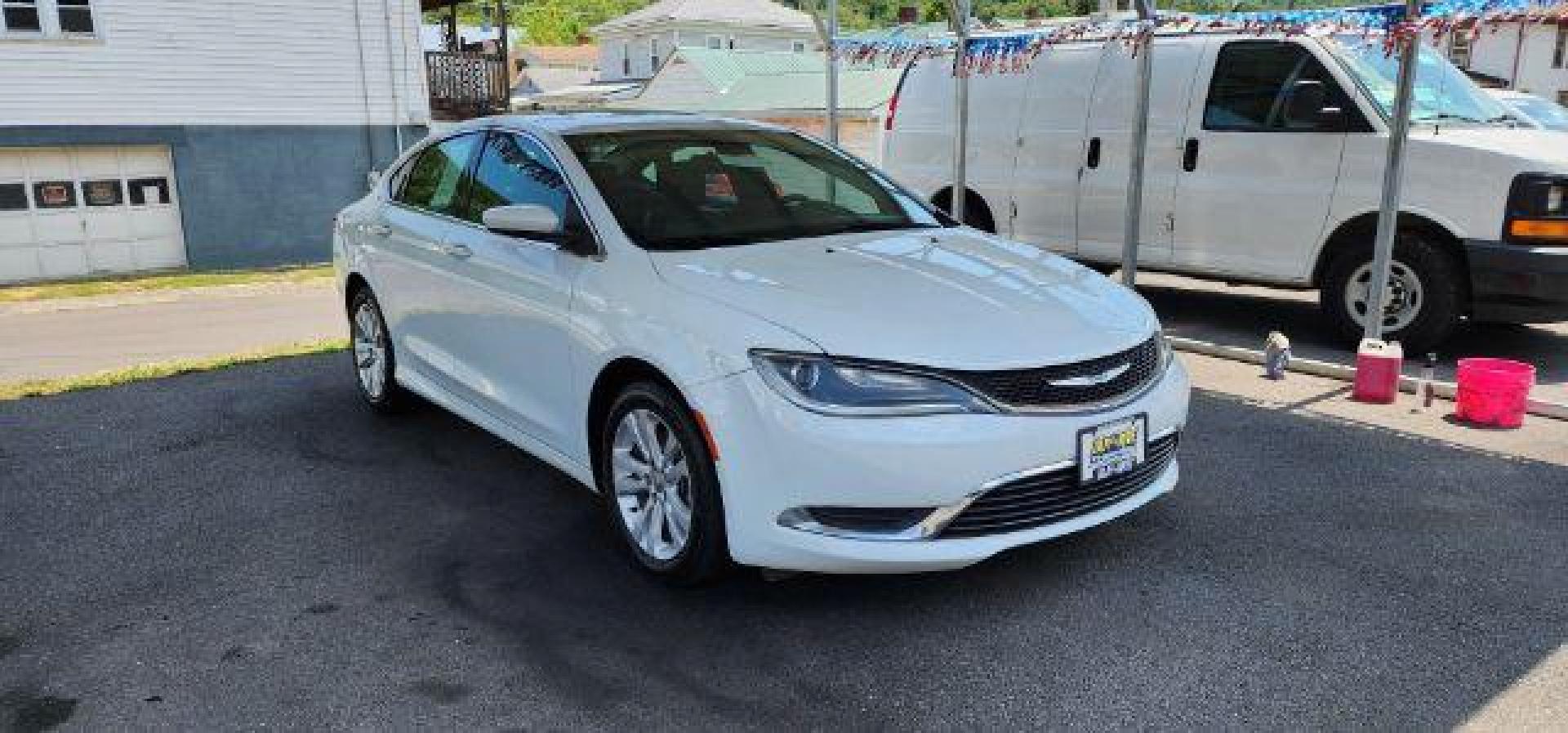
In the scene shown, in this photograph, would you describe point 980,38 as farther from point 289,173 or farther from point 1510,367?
point 289,173

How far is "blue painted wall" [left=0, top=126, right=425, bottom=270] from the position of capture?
16.3 m

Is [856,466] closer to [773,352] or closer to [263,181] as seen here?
[773,352]

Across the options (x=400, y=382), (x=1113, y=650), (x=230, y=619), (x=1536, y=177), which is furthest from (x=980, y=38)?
(x=230, y=619)

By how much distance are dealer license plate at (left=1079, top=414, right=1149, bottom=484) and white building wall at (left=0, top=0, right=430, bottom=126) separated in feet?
53.0

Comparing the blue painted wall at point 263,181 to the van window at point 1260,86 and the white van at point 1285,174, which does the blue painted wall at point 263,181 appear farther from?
the van window at point 1260,86

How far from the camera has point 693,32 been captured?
46688mm

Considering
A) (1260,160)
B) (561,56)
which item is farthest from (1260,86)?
(561,56)

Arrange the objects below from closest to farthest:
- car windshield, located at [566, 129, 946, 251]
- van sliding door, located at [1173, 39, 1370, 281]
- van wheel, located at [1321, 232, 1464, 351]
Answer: car windshield, located at [566, 129, 946, 251] < van wheel, located at [1321, 232, 1464, 351] < van sliding door, located at [1173, 39, 1370, 281]

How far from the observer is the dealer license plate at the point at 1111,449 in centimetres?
344

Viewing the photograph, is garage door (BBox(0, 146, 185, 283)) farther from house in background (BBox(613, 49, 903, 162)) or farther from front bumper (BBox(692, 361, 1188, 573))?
front bumper (BBox(692, 361, 1188, 573))

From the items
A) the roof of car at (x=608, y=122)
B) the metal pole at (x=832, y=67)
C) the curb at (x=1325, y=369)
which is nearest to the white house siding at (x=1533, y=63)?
the metal pole at (x=832, y=67)

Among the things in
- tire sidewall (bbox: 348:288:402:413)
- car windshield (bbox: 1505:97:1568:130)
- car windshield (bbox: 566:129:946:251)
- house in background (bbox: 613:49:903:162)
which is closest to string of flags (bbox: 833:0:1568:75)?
car windshield (bbox: 566:129:946:251)

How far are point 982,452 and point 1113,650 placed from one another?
74 centimetres

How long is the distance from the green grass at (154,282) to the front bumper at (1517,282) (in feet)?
42.6
